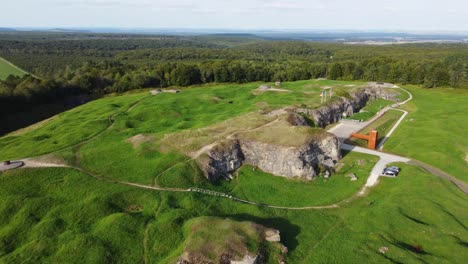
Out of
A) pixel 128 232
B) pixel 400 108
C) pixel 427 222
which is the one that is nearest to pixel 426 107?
pixel 400 108

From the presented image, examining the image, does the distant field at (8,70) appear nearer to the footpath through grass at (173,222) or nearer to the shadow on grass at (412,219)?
the footpath through grass at (173,222)

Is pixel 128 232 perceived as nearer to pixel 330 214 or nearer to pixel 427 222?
pixel 330 214

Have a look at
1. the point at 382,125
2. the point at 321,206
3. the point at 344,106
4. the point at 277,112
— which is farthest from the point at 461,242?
the point at 344,106

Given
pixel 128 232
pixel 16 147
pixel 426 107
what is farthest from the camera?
pixel 426 107

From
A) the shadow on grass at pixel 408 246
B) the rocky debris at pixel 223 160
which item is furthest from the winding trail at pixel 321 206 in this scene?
the shadow on grass at pixel 408 246

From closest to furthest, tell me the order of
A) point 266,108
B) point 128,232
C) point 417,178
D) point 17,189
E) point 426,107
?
point 128,232
point 17,189
point 417,178
point 266,108
point 426,107

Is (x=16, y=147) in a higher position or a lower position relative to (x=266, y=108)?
lower
